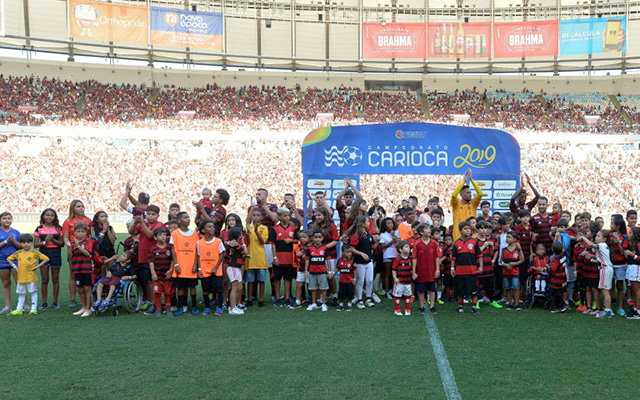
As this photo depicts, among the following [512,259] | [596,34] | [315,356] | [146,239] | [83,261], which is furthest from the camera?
[596,34]

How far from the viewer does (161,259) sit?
329 inches

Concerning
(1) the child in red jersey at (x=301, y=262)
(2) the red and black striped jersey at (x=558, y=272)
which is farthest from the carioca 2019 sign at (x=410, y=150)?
(2) the red and black striped jersey at (x=558, y=272)

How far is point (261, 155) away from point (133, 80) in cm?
1332

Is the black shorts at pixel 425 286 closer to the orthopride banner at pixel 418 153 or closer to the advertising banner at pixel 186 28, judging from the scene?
the orthopride banner at pixel 418 153

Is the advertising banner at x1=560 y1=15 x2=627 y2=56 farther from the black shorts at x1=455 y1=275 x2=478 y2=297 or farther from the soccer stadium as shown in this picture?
the black shorts at x1=455 y1=275 x2=478 y2=297

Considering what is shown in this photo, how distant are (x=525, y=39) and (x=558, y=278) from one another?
107ft

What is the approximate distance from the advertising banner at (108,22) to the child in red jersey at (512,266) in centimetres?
3215

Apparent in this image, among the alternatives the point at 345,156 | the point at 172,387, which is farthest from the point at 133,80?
the point at 172,387

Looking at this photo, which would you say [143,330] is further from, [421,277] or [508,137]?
[508,137]

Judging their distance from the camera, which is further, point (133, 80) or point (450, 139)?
point (133, 80)

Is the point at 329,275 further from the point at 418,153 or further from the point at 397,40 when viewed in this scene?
the point at 397,40

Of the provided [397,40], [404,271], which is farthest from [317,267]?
[397,40]

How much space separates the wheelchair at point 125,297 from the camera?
837 cm

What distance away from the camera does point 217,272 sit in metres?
8.45
